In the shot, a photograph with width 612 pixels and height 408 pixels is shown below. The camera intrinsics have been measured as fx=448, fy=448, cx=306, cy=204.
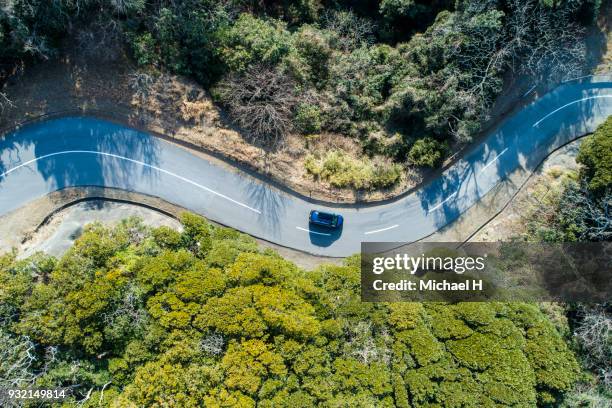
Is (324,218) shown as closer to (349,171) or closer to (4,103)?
(349,171)

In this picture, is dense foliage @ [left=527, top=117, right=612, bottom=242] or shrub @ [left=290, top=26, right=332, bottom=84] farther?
shrub @ [left=290, top=26, right=332, bottom=84]

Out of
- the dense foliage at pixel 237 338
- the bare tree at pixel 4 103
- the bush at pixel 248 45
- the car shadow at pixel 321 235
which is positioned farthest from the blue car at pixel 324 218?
the bare tree at pixel 4 103

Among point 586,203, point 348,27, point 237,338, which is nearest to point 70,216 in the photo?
point 237,338

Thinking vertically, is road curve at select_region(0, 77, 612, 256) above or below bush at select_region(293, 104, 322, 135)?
below

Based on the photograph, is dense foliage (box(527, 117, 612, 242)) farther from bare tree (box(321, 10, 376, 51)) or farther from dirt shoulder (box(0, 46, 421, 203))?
bare tree (box(321, 10, 376, 51))

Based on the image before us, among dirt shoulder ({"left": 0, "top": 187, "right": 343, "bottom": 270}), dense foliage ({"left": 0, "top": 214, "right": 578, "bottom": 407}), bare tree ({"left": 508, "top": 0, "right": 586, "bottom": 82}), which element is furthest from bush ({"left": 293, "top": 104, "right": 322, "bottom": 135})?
bare tree ({"left": 508, "top": 0, "right": 586, "bottom": 82})

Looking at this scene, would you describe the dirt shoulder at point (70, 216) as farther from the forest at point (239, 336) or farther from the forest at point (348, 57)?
the forest at point (348, 57)
